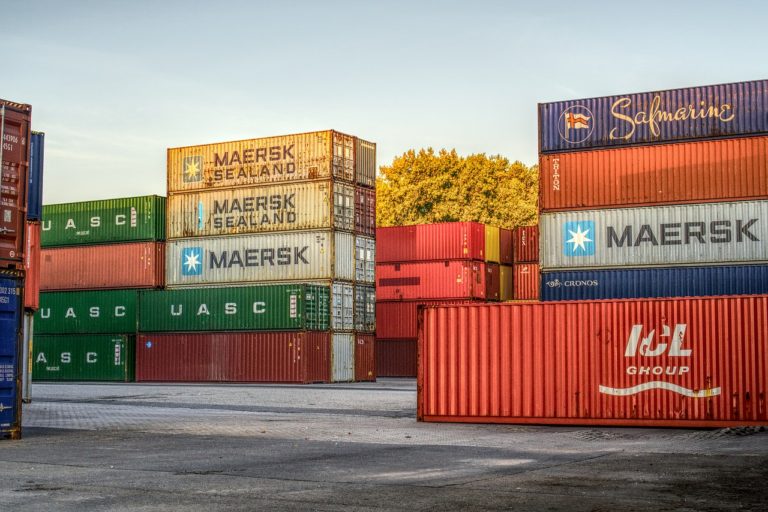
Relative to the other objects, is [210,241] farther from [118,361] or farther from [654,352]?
[654,352]

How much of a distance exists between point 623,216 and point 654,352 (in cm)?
1425

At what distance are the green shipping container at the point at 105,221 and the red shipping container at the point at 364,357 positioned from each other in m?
12.3

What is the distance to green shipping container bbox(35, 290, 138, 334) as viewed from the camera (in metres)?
55.4

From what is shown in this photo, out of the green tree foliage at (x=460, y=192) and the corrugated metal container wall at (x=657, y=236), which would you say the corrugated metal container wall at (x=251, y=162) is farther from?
the green tree foliage at (x=460, y=192)

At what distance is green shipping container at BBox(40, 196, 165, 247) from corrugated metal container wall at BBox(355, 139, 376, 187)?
11.2 metres

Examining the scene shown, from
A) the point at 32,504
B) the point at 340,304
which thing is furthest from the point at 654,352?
the point at 340,304

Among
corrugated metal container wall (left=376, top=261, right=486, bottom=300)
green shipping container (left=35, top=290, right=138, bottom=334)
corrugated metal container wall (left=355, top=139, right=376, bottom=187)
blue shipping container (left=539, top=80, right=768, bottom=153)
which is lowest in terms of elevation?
green shipping container (left=35, top=290, right=138, bottom=334)

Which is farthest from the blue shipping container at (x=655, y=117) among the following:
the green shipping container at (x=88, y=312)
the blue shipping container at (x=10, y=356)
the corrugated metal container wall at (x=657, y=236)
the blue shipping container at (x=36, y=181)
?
the green shipping container at (x=88, y=312)

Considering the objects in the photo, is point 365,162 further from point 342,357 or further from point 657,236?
point 657,236

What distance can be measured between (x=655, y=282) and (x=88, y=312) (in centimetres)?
3350

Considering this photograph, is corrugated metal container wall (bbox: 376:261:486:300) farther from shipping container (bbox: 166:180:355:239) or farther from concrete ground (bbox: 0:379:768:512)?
concrete ground (bbox: 0:379:768:512)

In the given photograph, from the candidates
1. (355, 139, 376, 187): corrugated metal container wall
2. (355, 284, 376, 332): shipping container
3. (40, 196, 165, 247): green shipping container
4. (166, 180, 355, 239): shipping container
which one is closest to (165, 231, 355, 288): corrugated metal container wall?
(166, 180, 355, 239): shipping container

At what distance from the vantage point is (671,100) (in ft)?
118

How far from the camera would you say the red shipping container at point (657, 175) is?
3512 cm
